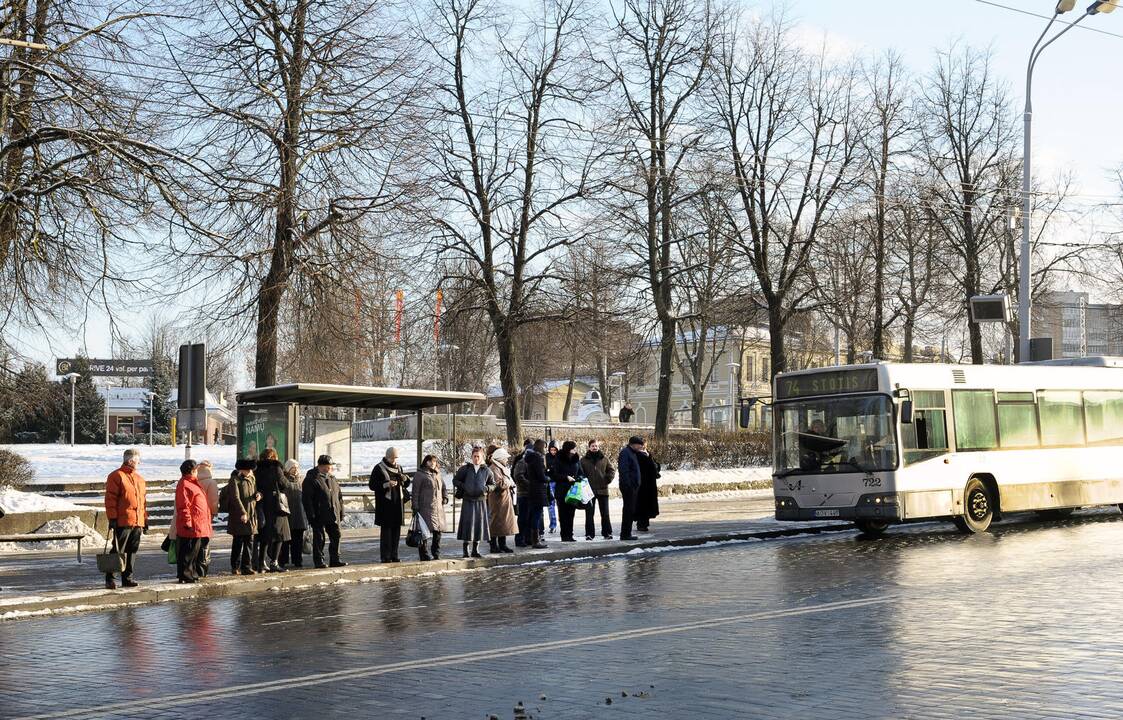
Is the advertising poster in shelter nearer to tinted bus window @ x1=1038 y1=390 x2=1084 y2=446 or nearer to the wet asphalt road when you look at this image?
the wet asphalt road

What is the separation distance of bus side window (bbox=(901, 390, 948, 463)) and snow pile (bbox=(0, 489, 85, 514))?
14538mm

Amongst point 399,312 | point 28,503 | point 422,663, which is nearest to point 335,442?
point 28,503

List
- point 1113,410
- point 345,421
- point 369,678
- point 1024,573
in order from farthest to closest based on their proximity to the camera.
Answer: point 1113,410 → point 345,421 → point 1024,573 → point 369,678

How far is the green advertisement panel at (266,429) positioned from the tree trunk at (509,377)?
54.4 ft

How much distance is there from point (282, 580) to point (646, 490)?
26.3ft

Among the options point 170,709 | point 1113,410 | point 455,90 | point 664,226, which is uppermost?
point 455,90

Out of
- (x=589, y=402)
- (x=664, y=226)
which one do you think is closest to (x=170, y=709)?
(x=664, y=226)

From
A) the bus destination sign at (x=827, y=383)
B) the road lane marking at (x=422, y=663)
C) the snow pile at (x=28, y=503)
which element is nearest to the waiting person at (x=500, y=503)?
the bus destination sign at (x=827, y=383)

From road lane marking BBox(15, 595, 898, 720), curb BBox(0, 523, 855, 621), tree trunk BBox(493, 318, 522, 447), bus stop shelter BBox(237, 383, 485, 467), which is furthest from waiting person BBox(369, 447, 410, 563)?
tree trunk BBox(493, 318, 522, 447)

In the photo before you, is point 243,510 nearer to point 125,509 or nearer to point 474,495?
point 125,509

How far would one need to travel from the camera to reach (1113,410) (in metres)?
25.9

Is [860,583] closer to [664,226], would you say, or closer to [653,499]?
[653,499]

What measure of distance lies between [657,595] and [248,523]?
19.4 feet

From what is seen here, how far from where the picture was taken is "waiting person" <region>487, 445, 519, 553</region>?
2011 centimetres
